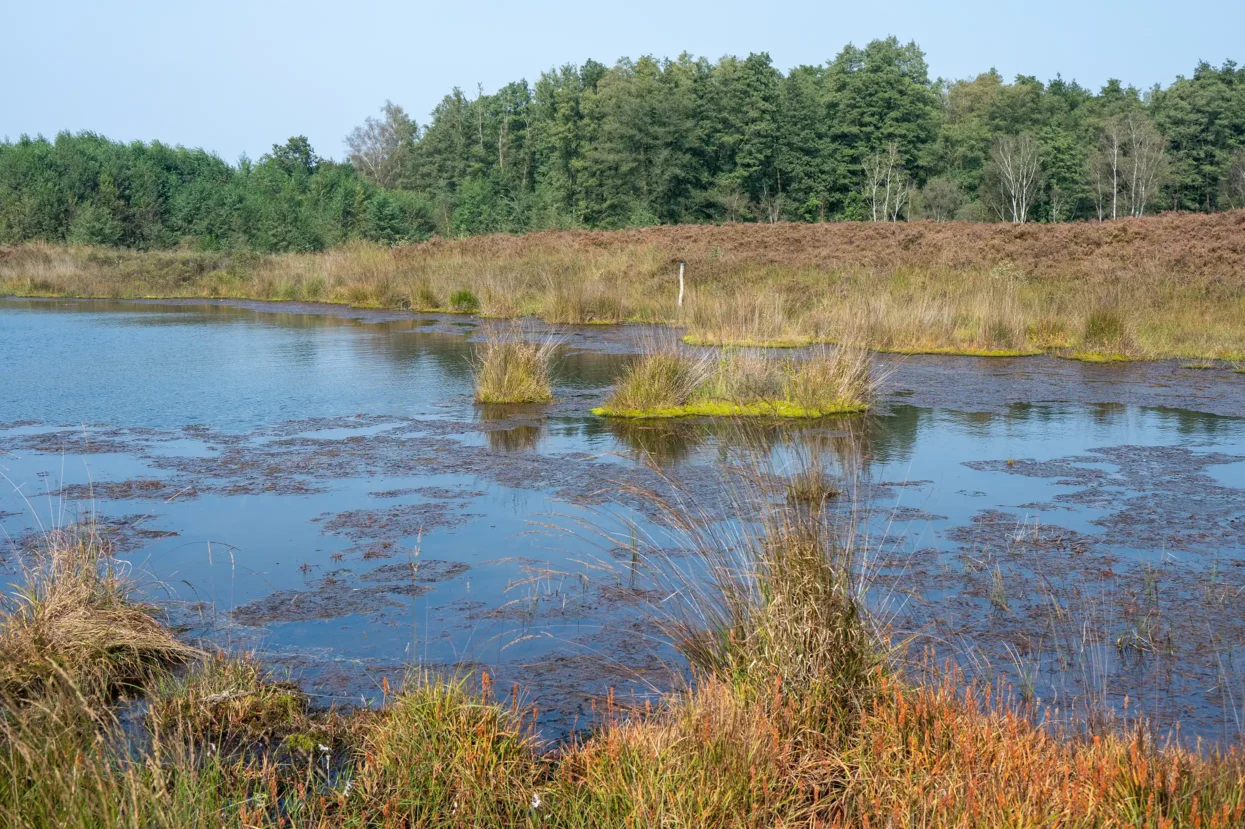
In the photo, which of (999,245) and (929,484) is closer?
(929,484)

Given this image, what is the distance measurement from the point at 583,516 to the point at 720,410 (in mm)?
4348

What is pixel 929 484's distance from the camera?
8.93m

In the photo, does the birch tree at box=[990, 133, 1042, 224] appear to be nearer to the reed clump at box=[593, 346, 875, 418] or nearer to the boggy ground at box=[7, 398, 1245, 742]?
the reed clump at box=[593, 346, 875, 418]

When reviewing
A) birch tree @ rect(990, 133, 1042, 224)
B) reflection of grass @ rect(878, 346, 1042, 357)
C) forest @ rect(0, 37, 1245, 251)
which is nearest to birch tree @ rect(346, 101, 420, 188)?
forest @ rect(0, 37, 1245, 251)

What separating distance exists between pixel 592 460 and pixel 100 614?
5030 mm

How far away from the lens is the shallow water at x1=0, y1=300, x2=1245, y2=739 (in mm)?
5289

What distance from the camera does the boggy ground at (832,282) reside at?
61.0 ft

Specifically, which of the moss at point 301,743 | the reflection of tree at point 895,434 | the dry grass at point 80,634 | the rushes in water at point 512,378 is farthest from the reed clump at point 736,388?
the moss at point 301,743

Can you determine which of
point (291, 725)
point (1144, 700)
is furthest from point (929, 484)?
point (291, 725)

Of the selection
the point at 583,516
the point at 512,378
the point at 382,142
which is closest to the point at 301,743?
the point at 583,516

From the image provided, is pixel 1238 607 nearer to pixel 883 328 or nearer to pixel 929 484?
pixel 929 484

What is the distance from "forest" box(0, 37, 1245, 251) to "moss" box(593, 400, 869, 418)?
43541mm

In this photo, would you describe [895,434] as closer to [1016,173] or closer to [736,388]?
[736,388]

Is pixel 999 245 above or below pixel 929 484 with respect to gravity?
above
